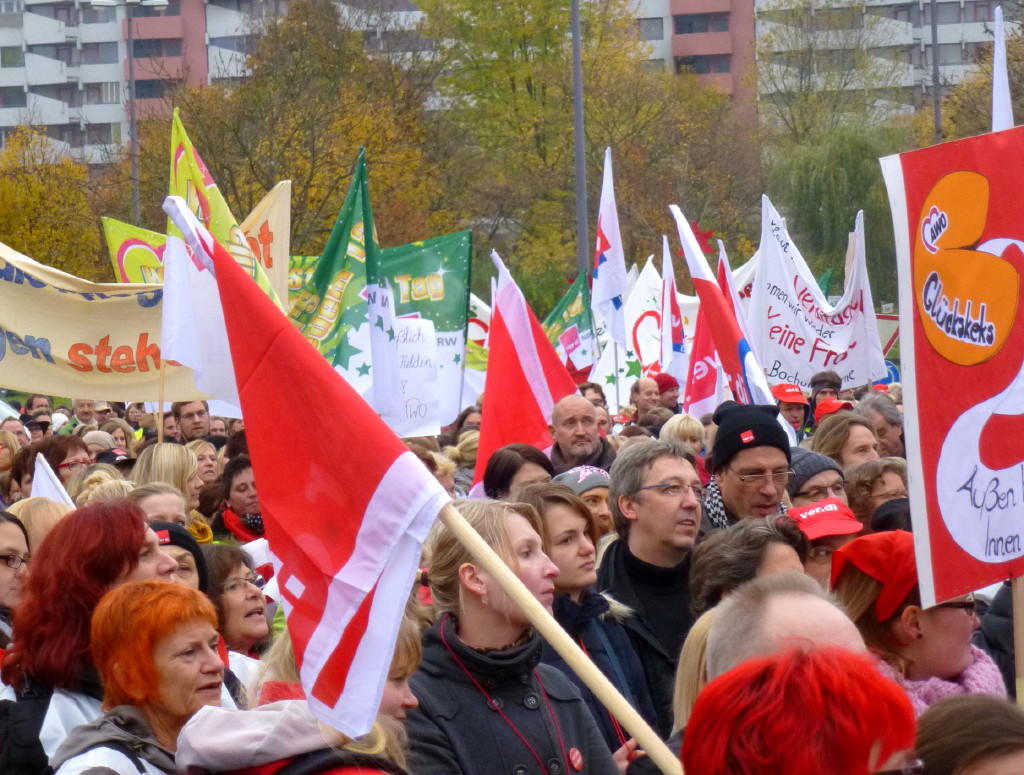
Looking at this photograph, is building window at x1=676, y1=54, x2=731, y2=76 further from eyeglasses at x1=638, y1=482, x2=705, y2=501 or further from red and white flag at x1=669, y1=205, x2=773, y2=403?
eyeglasses at x1=638, y1=482, x2=705, y2=501

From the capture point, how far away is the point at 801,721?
1880 millimetres

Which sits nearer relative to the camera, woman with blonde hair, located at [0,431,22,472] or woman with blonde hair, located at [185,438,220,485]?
woman with blonde hair, located at [185,438,220,485]

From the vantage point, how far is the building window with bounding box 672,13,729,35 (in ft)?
228

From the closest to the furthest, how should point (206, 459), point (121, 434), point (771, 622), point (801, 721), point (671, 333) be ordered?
point (801, 721), point (771, 622), point (206, 459), point (121, 434), point (671, 333)

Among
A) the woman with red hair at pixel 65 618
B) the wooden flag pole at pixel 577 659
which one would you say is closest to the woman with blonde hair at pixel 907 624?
the wooden flag pole at pixel 577 659

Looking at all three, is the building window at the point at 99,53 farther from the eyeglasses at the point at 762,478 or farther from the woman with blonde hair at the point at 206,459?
the eyeglasses at the point at 762,478

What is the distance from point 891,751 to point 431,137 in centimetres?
3739

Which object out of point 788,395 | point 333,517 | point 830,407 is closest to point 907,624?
point 333,517

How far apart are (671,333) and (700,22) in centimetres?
5735

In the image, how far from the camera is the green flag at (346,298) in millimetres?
10062

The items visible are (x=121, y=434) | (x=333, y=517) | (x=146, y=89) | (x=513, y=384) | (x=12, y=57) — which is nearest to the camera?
(x=333, y=517)

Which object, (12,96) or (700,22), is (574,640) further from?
(12,96)

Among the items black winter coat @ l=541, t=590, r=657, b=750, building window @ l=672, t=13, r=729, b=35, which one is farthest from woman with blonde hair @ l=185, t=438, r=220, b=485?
building window @ l=672, t=13, r=729, b=35

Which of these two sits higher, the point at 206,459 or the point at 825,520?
the point at 825,520
